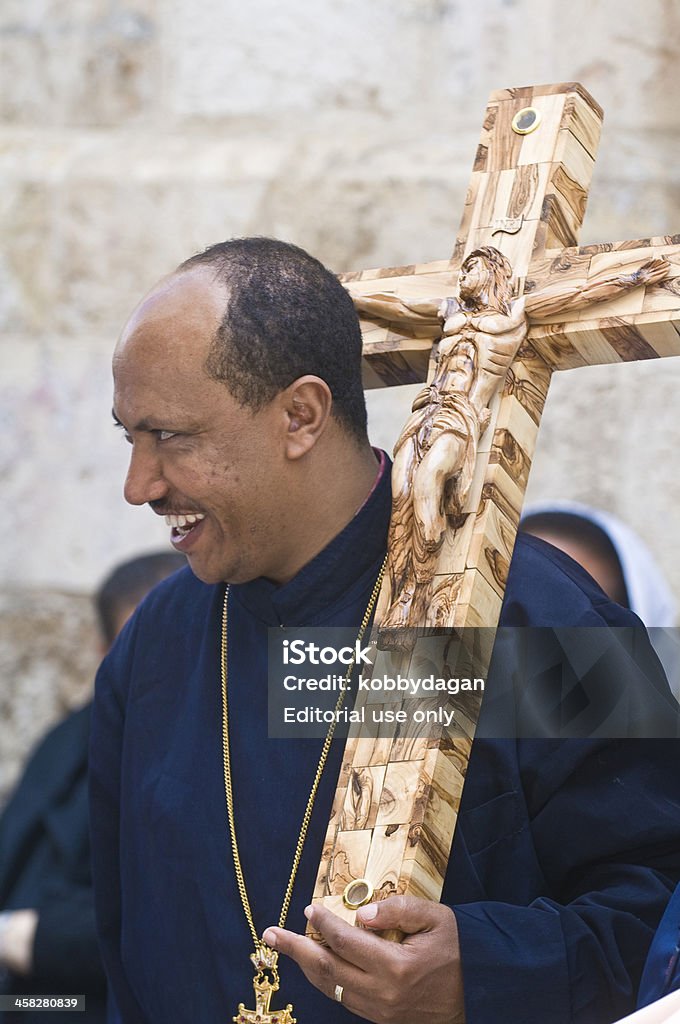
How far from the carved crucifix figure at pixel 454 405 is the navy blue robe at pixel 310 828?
186mm

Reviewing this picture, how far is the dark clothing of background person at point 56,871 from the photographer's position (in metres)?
3.80

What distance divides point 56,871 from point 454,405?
2311 mm

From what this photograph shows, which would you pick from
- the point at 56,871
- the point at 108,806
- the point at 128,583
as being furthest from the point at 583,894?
the point at 128,583

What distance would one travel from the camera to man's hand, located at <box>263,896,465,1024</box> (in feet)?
6.86

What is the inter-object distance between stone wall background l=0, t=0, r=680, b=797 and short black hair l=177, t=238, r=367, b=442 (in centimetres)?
204

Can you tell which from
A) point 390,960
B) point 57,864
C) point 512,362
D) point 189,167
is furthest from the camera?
point 189,167

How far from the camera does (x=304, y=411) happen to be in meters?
2.47

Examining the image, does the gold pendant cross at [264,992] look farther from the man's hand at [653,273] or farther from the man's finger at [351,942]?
the man's hand at [653,273]

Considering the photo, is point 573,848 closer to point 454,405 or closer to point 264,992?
point 264,992

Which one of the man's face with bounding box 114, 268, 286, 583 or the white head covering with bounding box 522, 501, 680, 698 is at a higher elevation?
the white head covering with bounding box 522, 501, 680, 698

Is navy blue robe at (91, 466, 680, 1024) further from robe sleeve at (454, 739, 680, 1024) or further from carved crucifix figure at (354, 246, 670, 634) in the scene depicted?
carved crucifix figure at (354, 246, 670, 634)

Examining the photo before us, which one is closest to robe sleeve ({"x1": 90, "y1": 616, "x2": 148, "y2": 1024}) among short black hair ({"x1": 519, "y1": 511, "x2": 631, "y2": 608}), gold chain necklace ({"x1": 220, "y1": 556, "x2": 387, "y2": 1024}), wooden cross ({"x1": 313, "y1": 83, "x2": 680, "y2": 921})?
gold chain necklace ({"x1": 220, "y1": 556, "x2": 387, "y2": 1024})

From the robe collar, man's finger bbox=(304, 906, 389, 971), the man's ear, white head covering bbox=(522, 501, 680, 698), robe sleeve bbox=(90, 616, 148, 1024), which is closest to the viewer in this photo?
man's finger bbox=(304, 906, 389, 971)

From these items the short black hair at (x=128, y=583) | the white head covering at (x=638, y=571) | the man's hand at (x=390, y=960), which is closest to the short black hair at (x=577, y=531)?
the white head covering at (x=638, y=571)
